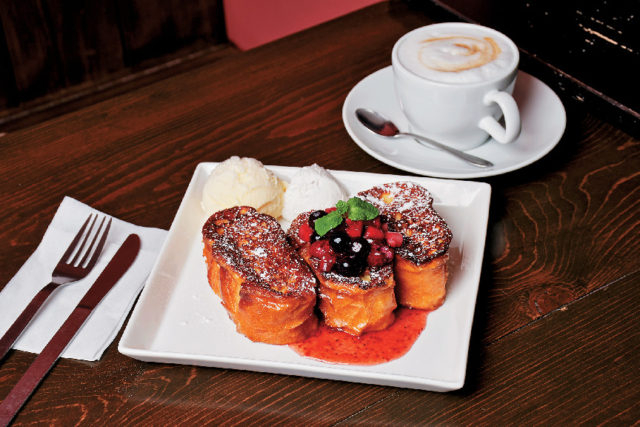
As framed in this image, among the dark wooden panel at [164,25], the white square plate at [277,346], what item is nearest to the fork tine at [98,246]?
the white square plate at [277,346]

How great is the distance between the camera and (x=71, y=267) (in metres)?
1.22

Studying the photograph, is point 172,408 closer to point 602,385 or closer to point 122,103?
point 602,385

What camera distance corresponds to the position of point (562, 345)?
1.06m

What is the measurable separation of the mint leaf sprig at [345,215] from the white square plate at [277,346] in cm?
20

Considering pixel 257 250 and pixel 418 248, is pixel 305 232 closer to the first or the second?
pixel 257 250

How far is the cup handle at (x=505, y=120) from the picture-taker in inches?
52.7

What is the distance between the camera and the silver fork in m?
1.09

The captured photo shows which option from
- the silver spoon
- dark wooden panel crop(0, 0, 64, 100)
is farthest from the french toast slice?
dark wooden panel crop(0, 0, 64, 100)

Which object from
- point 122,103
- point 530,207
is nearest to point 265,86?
point 122,103

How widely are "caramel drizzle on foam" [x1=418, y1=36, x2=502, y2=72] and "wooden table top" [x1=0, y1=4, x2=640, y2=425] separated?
25cm

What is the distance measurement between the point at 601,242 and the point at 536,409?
42cm

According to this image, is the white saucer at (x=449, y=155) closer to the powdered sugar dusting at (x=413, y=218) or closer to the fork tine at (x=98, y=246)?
the powdered sugar dusting at (x=413, y=218)

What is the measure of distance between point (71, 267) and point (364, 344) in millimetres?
572

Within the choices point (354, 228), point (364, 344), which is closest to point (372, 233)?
point (354, 228)
